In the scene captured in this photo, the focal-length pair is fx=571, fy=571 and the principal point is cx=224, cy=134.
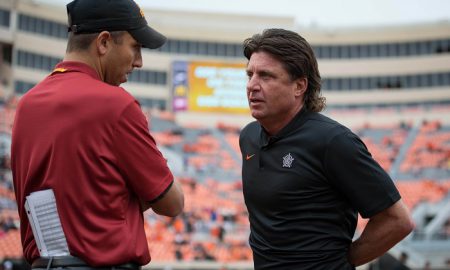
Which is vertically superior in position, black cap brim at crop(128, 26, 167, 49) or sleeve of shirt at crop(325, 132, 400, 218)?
black cap brim at crop(128, 26, 167, 49)

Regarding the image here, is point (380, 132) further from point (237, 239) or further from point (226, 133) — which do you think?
point (237, 239)

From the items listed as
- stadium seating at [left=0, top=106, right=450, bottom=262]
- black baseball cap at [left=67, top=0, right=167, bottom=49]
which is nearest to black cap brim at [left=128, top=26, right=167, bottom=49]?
black baseball cap at [left=67, top=0, right=167, bottom=49]

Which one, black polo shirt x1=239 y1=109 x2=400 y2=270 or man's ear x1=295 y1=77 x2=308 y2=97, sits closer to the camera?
black polo shirt x1=239 y1=109 x2=400 y2=270

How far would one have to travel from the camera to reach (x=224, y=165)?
3606cm

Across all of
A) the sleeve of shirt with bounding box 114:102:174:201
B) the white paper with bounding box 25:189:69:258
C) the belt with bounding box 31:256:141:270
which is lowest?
the belt with bounding box 31:256:141:270

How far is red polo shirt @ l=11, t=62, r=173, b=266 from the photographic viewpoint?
88.4 inches

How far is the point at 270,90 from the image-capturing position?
2930mm

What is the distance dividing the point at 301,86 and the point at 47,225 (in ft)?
4.78

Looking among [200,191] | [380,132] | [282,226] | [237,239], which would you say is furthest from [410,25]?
[282,226]

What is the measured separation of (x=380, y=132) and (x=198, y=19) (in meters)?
17.3

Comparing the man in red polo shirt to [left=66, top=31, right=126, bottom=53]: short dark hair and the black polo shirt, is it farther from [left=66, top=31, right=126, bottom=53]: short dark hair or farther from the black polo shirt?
the black polo shirt

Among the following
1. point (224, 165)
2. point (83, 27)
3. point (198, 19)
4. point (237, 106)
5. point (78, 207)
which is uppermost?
point (83, 27)

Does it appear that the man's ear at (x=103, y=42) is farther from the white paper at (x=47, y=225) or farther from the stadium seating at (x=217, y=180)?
the stadium seating at (x=217, y=180)

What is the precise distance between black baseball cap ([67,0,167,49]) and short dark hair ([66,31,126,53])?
2 cm
